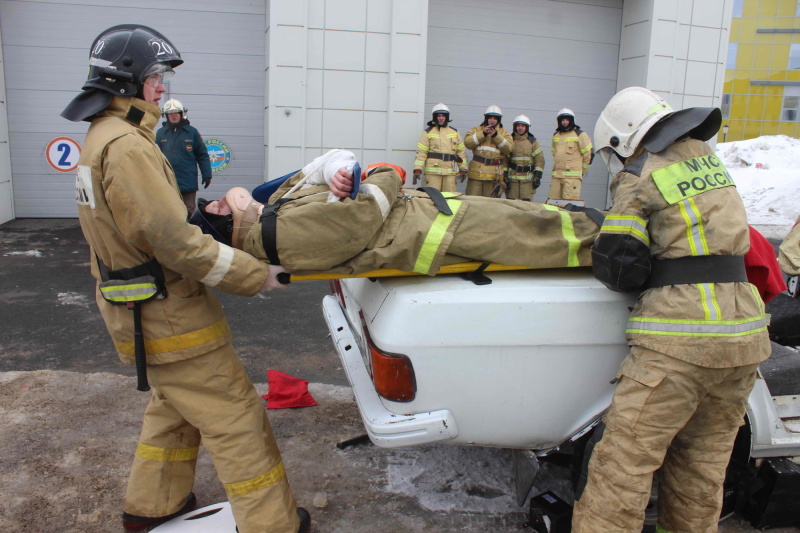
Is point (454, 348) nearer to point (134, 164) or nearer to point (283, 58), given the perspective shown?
point (134, 164)

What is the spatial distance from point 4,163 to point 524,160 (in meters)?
8.90

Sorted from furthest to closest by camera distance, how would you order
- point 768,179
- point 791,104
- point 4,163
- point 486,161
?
point 791,104 < point 768,179 < point 486,161 < point 4,163

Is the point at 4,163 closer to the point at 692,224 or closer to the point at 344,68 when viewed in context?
the point at 344,68

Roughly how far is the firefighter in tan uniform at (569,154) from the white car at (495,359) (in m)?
9.32

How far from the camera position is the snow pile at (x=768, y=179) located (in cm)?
1419

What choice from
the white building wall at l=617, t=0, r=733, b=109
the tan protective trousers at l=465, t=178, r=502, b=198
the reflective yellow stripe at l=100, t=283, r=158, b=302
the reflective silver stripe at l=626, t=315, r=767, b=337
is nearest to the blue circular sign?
the tan protective trousers at l=465, t=178, r=502, b=198

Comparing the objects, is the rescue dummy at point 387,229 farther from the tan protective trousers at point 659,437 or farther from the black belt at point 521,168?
the black belt at point 521,168

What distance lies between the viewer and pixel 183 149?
9141mm

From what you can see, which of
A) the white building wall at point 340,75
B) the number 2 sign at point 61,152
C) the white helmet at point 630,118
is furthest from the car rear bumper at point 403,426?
the number 2 sign at point 61,152

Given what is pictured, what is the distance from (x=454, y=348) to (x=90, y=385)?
3.05 meters

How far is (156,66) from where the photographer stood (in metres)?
2.47

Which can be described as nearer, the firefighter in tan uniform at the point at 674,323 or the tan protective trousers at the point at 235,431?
the firefighter in tan uniform at the point at 674,323

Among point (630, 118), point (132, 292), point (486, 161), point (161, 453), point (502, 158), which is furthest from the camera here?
point (502, 158)

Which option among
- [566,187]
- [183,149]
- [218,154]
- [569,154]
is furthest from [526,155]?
[183,149]
